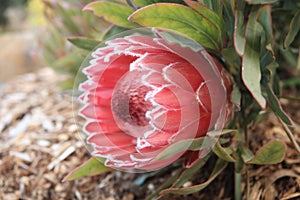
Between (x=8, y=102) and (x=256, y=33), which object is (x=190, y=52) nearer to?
(x=256, y=33)

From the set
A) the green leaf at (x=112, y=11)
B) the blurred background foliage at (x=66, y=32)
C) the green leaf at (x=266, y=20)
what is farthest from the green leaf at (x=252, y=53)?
the blurred background foliage at (x=66, y=32)

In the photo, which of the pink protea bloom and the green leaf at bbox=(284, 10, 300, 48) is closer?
the pink protea bloom

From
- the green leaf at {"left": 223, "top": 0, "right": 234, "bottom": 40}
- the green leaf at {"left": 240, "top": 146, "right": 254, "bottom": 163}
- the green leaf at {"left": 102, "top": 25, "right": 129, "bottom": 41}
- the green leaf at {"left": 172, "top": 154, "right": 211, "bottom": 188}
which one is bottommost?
the green leaf at {"left": 172, "top": 154, "right": 211, "bottom": 188}

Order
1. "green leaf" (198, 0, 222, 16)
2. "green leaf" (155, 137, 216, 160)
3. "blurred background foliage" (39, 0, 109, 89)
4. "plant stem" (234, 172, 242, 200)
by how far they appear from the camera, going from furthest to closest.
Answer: "blurred background foliage" (39, 0, 109, 89) < "plant stem" (234, 172, 242, 200) < "green leaf" (198, 0, 222, 16) < "green leaf" (155, 137, 216, 160)

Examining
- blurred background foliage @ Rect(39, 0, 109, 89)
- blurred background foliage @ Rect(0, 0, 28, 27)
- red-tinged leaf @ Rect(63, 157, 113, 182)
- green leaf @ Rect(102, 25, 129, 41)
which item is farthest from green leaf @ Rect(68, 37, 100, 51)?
blurred background foliage @ Rect(0, 0, 28, 27)

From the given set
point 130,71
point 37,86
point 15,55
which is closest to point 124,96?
point 130,71

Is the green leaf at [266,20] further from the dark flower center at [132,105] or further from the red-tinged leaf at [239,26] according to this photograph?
the dark flower center at [132,105]

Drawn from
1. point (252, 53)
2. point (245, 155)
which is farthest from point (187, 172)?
point (252, 53)

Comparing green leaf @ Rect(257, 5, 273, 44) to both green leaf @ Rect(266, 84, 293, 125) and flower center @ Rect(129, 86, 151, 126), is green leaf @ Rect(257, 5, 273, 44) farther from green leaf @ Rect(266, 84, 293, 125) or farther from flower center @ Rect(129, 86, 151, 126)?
flower center @ Rect(129, 86, 151, 126)
